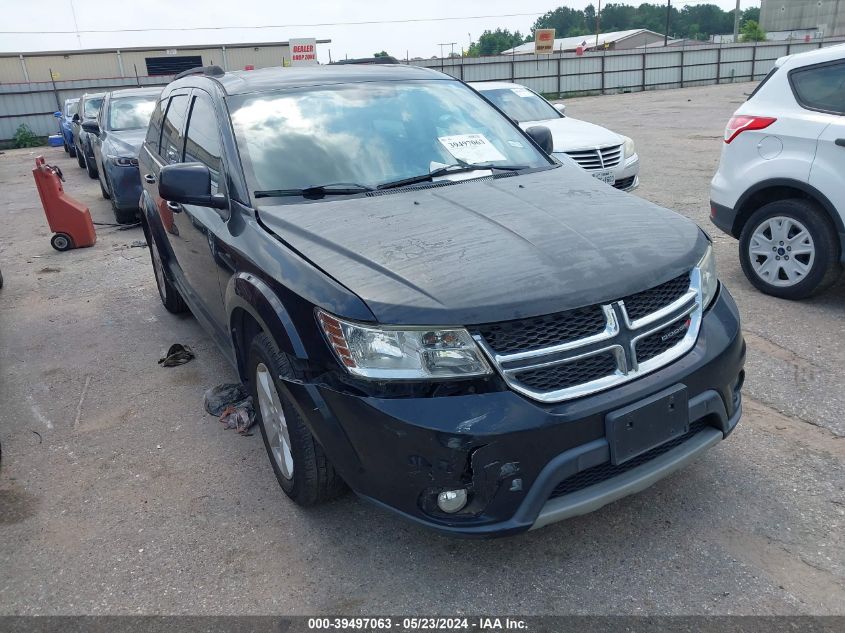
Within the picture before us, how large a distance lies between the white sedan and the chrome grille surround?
545 cm

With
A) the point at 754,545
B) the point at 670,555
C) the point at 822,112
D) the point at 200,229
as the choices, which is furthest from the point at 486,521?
the point at 822,112

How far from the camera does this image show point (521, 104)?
992cm

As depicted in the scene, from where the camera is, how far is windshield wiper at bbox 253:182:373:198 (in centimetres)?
325

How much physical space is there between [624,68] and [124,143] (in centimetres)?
3218

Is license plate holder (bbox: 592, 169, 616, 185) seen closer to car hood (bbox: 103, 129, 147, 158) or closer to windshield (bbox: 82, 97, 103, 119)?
car hood (bbox: 103, 129, 147, 158)

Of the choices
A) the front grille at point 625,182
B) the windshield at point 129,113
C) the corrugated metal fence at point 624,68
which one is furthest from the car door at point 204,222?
the corrugated metal fence at point 624,68

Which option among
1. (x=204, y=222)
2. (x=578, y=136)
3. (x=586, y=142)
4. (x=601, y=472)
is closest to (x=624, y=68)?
(x=578, y=136)

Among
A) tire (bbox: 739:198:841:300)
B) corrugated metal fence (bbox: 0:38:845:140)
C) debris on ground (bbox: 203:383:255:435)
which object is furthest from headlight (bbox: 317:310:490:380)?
corrugated metal fence (bbox: 0:38:845:140)

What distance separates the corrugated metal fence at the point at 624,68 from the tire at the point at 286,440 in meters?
32.3

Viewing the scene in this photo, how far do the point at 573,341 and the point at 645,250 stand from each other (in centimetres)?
57

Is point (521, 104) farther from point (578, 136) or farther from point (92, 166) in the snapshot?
point (92, 166)

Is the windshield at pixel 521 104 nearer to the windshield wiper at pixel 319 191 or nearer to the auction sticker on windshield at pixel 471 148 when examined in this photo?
the auction sticker on windshield at pixel 471 148

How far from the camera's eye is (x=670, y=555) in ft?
8.87

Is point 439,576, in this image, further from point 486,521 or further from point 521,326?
point 521,326
